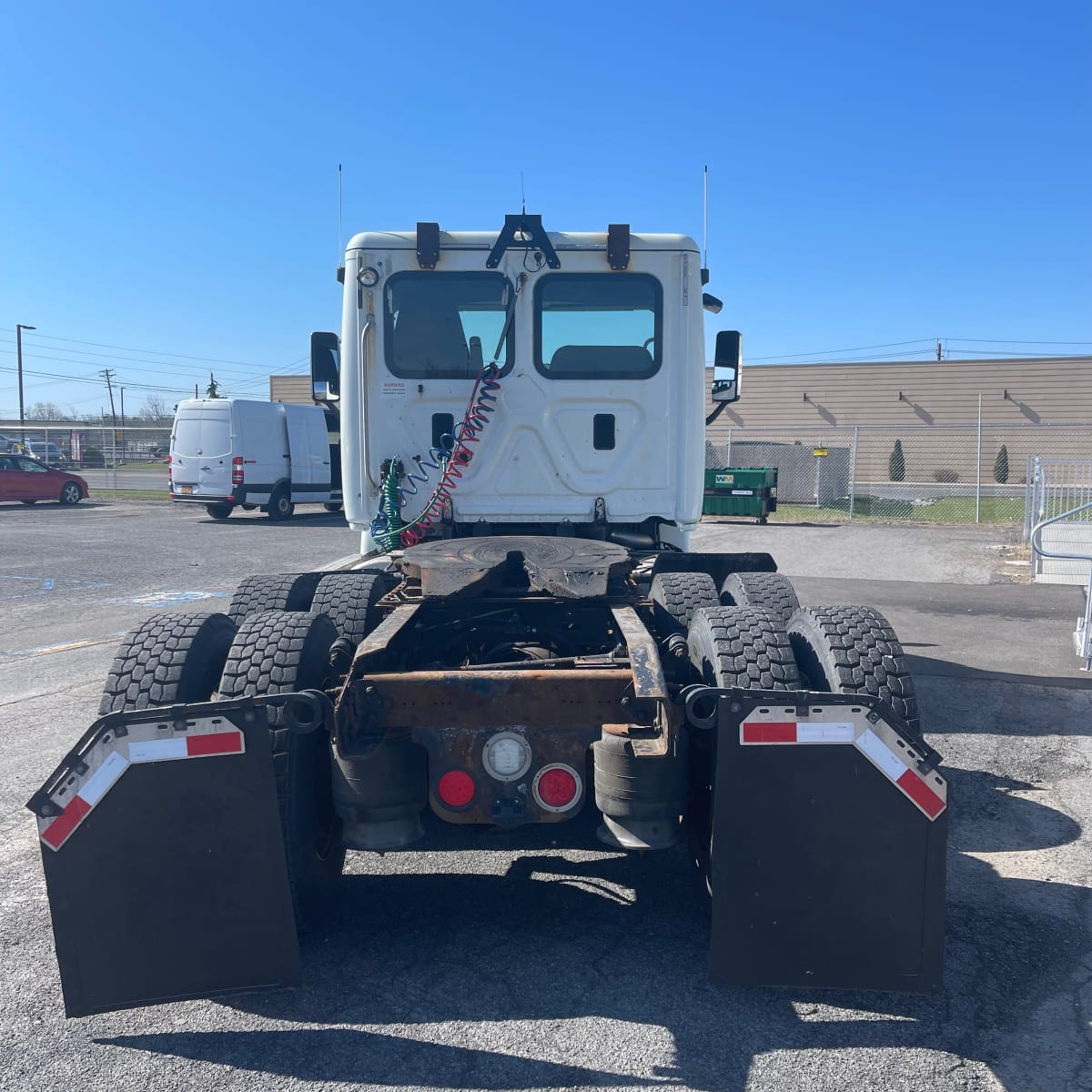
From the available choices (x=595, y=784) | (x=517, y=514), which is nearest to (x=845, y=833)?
(x=595, y=784)

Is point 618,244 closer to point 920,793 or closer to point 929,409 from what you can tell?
point 920,793

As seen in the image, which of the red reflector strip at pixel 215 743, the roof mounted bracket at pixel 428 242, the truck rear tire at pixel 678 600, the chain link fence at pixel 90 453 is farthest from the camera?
the chain link fence at pixel 90 453

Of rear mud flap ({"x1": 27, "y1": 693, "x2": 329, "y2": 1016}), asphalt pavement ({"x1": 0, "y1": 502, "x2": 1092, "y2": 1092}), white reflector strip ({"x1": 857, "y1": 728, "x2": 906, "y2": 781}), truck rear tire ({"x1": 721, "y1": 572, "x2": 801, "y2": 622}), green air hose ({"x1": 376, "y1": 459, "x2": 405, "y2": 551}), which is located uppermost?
green air hose ({"x1": 376, "y1": 459, "x2": 405, "y2": 551})

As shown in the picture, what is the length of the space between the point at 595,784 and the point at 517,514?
2.94m

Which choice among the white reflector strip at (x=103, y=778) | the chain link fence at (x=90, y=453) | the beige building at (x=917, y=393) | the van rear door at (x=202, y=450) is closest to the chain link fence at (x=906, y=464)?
the beige building at (x=917, y=393)

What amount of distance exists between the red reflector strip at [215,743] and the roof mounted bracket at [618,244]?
3887 mm

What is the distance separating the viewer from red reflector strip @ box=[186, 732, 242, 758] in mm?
2711

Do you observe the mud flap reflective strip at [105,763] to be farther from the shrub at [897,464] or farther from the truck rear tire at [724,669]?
the shrub at [897,464]

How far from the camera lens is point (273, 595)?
468cm

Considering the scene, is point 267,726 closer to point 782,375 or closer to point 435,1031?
point 435,1031

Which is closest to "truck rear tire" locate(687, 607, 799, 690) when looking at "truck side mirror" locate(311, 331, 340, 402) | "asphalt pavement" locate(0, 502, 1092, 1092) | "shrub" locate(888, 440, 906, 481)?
"asphalt pavement" locate(0, 502, 1092, 1092)

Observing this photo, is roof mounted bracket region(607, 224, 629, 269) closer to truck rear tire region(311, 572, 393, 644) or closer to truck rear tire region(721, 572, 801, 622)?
truck rear tire region(721, 572, 801, 622)

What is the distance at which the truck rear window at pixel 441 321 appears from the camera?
571 cm

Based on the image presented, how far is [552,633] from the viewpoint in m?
4.27
